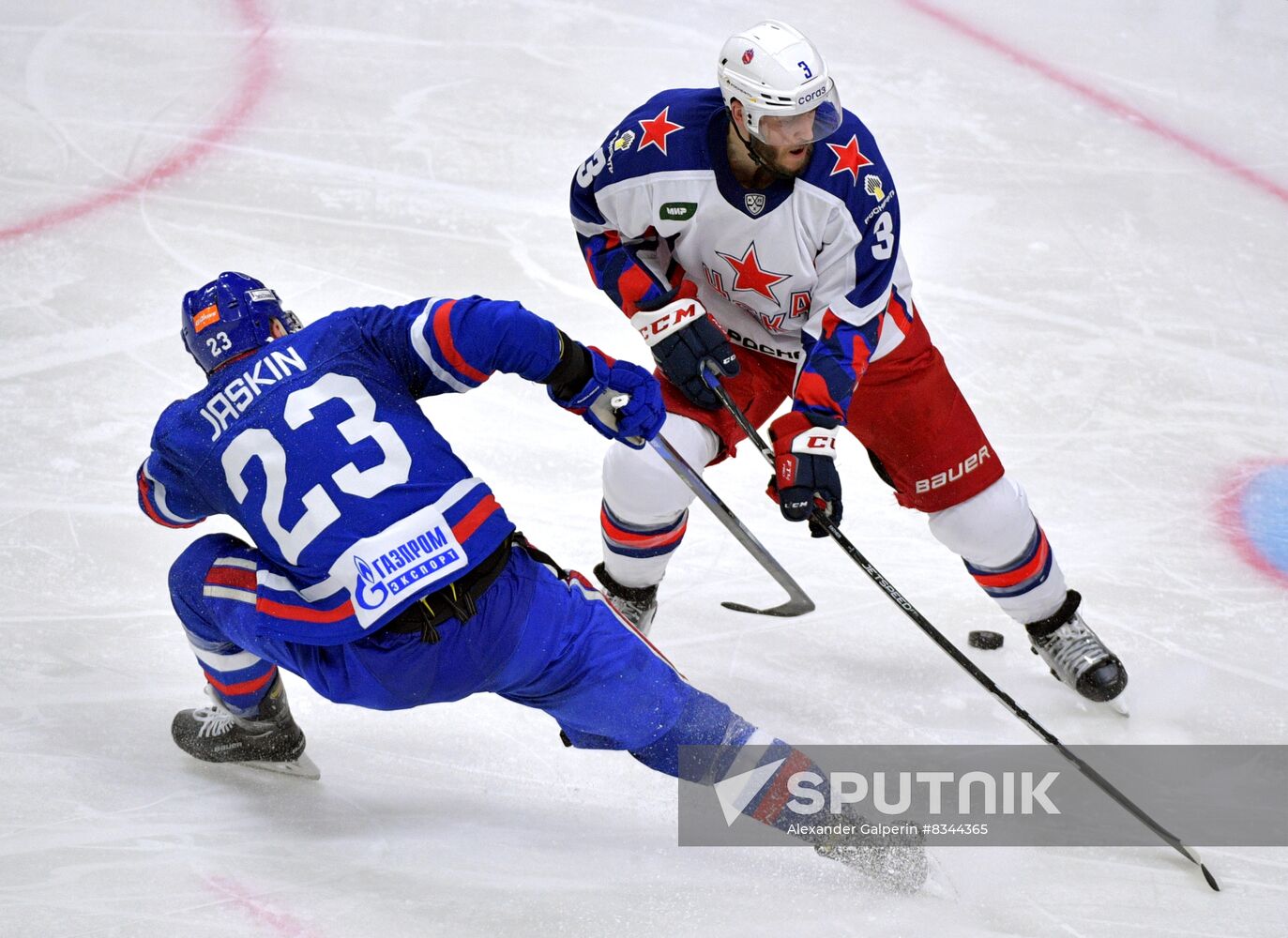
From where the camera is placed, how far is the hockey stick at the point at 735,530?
2822mm

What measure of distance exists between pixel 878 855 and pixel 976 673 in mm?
534

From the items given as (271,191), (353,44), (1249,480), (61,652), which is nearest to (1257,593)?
(1249,480)

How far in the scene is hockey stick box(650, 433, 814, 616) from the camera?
2.82 metres

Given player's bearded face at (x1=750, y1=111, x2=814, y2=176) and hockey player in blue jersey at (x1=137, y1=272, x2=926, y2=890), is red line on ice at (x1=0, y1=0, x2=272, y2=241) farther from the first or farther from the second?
player's bearded face at (x1=750, y1=111, x2=814, y2=176)

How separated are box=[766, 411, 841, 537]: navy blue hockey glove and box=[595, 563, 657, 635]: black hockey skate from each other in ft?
1.69

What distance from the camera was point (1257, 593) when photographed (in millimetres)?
3406

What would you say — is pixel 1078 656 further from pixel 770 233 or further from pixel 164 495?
pixel 164 495

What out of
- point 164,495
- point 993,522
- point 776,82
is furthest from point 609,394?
point 993,522

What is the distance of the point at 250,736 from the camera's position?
2658 millimetres

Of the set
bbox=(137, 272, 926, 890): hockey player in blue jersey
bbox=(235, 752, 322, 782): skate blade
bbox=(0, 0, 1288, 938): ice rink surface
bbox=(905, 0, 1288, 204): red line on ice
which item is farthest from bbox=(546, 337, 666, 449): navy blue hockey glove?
bbox=(905, 0, 1288, 204): red line on ice

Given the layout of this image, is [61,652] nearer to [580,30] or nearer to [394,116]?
[394,116]

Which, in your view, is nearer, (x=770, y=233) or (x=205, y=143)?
(x=770, y=233)

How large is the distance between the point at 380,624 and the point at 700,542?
1513mm

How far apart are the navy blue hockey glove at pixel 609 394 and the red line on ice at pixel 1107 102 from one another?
3.31 m
